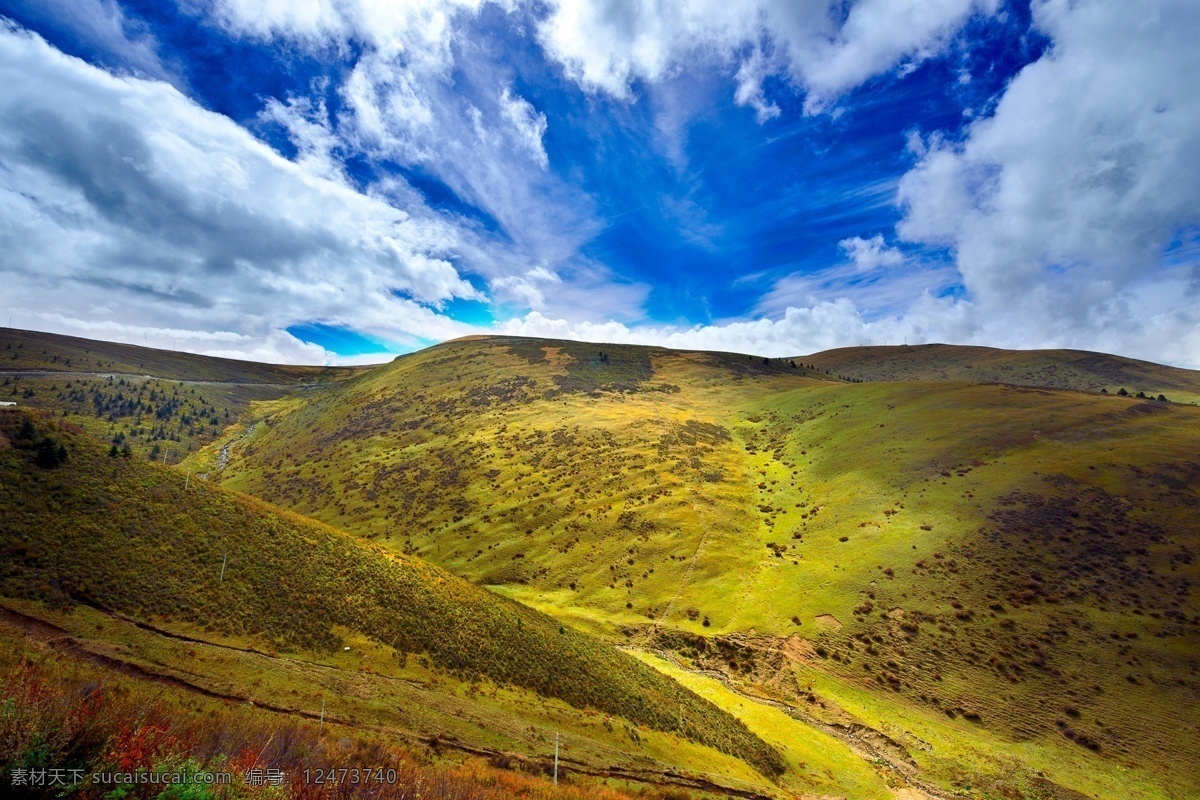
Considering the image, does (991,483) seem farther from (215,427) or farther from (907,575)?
(215,427)

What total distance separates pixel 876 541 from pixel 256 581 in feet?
175

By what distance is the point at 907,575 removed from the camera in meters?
41.8

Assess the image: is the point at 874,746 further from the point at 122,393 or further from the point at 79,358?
the point at 79,358

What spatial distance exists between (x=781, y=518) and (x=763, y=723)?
32.0m

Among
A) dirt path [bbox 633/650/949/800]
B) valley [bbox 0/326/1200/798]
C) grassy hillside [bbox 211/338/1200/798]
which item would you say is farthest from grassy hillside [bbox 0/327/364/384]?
dirt path [bbox 633/650/949/800]

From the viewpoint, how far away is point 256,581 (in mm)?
21750

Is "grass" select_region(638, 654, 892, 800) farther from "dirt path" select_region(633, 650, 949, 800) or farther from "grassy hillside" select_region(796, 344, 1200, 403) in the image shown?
"grassy hillside" select_region(796, 344, 1200, 403)

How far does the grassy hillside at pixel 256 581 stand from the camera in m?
18.1

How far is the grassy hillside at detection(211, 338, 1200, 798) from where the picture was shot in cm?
2969

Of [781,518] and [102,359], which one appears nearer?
[781,518]

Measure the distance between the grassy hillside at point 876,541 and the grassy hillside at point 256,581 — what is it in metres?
14.4

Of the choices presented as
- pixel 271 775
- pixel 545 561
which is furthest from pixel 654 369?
pixel 271 775

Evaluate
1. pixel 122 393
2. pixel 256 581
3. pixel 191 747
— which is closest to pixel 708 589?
pixel 256 581

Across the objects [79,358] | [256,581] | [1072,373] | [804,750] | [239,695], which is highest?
[1072,373]
